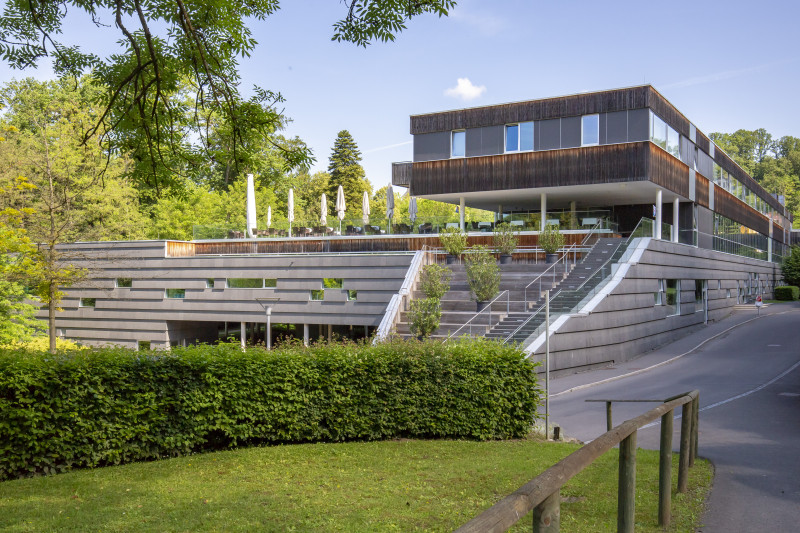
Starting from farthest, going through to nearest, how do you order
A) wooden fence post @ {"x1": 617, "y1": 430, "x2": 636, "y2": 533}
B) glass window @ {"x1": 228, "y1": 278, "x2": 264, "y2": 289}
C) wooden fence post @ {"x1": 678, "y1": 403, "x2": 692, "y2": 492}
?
glass window @ {"x1": 228, "y1": 278, "x2": 264, "y2": 289}
wooden fence post @ {"x1": 678, "y1": 403, "x2": 692, "y2": 492}
wooden fence post @ {"x1": 617, "y1": 430, "x2": 636, "y2": 533}

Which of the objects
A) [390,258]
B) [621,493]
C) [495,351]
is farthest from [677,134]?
[621,493]

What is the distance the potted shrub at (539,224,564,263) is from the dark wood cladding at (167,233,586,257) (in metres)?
1.92

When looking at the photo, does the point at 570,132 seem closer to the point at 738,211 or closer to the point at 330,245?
the point at 330,245

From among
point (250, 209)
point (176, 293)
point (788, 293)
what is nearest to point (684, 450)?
point (250, 209)

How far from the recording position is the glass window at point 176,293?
114ft

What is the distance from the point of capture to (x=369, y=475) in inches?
320

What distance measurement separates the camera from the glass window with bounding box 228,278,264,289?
3247 cm

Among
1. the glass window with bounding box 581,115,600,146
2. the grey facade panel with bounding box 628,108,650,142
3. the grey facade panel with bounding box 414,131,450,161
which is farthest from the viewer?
the grey facade panel with bounding box 414,131,450,161

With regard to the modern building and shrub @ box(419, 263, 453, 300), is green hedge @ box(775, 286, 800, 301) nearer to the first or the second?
the modern building

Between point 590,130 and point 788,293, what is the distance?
31.0m

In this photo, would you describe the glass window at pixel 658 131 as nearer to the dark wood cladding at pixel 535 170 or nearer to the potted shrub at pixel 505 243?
the dark wood cladding at pixel 535 170

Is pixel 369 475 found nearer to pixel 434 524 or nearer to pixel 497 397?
pixel 434 524

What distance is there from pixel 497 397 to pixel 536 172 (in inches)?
795

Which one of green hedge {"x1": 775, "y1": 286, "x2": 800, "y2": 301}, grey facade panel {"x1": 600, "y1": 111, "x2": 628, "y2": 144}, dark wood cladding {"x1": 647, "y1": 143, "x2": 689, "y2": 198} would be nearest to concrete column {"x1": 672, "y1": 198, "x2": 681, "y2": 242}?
dark wood cladding {"x1": 647, "y1": 143, "x2": 689, "y2": 198}
